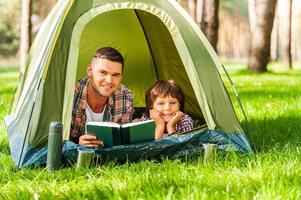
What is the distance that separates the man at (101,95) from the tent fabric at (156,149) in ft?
0.40

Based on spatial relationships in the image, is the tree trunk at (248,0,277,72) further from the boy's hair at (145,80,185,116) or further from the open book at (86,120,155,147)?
the open book at (86,120,155,147)

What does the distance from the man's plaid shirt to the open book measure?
0.56 meters

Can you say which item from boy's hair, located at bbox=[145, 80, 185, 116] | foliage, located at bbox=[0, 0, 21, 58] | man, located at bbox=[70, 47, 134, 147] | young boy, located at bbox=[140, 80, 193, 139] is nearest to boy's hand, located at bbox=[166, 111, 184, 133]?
young boy, located at bbox=[140, 80, 193, 139]

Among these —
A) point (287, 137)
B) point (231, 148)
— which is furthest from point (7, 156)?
point (287, 137)

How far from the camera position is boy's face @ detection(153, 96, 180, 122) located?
4.47 metres

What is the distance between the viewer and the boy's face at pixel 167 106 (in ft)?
14.7

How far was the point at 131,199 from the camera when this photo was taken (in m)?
2.74

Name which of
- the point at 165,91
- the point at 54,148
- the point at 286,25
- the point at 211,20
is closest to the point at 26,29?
the point at 211,20

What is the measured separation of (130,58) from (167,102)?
6.07 ft

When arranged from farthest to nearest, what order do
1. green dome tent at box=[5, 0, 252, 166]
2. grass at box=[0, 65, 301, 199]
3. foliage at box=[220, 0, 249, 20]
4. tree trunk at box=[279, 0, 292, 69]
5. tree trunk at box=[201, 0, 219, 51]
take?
foliage at box=[220, 0, 249, 20] → tree trunk at box=[279, 0, 292, 69] → tree trunk at box=[201, 0, 219, 51] → green dome tent at box=[5, 0, 252, 166] → grass at box=[0, 65, 301, 199]

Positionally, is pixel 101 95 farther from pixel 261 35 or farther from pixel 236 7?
pixel 236 7

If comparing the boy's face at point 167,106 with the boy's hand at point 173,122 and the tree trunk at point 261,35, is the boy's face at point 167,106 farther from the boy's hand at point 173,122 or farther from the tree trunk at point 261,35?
the tree trunk at point 261,35

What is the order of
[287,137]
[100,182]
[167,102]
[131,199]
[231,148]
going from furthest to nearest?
[287,137]
[167,102]
[231,148]
[100,182]
[131,199]

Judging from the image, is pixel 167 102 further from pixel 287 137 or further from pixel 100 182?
pixel 100 182
